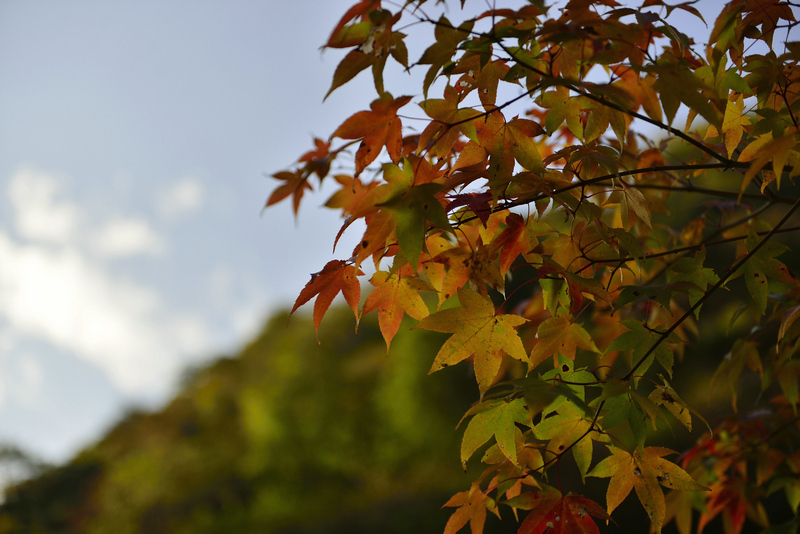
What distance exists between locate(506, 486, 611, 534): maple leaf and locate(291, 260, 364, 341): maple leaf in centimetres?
26

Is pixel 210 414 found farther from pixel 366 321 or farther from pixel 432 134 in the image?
pixel 432 134

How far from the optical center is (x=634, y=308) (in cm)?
107

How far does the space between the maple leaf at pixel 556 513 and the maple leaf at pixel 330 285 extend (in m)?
0.26

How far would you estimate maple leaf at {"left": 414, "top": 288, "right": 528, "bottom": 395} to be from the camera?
507mm

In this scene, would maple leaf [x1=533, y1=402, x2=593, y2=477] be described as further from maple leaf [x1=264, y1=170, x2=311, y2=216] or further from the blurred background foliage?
the blurred background foliage

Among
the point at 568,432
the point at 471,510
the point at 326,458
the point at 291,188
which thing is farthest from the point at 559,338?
the point at 326,458

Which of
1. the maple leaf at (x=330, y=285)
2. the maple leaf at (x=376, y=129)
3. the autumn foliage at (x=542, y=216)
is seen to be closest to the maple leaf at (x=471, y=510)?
the autumn foliage at (x=542, y=216)

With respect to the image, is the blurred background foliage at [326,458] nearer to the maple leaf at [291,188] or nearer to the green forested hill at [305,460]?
the green forested hill at [305,460]

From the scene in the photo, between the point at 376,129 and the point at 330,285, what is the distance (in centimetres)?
17

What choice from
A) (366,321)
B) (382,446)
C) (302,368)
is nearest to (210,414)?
(366,321)

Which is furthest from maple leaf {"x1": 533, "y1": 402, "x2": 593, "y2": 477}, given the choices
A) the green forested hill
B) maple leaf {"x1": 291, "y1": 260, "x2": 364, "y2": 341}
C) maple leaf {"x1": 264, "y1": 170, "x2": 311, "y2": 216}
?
the green forested hill

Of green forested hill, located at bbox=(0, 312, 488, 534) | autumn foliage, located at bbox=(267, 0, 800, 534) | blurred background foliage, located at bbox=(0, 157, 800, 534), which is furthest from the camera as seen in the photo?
green forested hill, located at bbox=(0, 312, 488, 534)

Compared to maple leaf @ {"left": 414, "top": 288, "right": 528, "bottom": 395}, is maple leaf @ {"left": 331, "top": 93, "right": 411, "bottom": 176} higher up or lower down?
higher up

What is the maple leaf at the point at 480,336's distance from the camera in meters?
0.51
